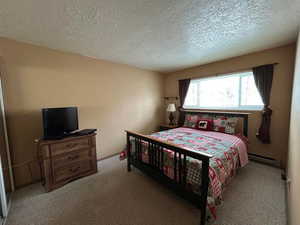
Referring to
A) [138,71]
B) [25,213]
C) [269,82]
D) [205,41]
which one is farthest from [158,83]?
[25,213]

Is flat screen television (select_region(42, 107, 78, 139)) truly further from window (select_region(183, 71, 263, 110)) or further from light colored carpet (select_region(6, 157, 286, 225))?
window (select_region(183, 71, 263, 110))

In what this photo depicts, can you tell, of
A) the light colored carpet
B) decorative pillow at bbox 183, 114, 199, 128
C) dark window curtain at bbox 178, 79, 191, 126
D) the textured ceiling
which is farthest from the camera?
dark window curtain at bbox 178, 79, 191, 126

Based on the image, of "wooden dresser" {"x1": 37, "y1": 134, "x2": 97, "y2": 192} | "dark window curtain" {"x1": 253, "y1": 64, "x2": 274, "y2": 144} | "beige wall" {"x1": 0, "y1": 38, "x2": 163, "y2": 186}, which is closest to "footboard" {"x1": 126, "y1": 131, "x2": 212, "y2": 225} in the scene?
"wooden dresser" {"x1": 37, "y1": 134, "x2": 97, "y2": 192}

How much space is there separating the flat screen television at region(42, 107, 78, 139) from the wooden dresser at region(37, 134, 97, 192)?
0.17m

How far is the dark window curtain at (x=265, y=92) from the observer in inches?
99.5

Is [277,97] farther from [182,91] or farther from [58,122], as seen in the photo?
[58,122]

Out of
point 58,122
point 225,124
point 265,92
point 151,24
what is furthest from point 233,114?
point 58,122

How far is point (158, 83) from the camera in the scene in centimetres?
436

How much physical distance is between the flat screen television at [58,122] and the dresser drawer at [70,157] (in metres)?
0.34

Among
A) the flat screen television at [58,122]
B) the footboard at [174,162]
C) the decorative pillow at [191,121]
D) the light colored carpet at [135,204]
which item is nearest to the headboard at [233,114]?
the decorative pillow at [191,121]

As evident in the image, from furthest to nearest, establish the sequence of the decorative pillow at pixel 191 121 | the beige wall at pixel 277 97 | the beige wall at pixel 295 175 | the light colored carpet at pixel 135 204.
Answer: the decorative pillow at pixel 191 121
the beige wall at pixel 277 97
the light colored carpet at pixel 135 204
the beige wall at pixel 295 175

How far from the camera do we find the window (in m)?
2.84

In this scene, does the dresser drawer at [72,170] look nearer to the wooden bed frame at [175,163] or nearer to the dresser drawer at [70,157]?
the dresser drawer at [70,157]

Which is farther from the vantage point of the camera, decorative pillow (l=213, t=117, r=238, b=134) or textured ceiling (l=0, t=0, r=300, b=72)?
decorative pillow (l=213, t=117, r=238, b=134)
